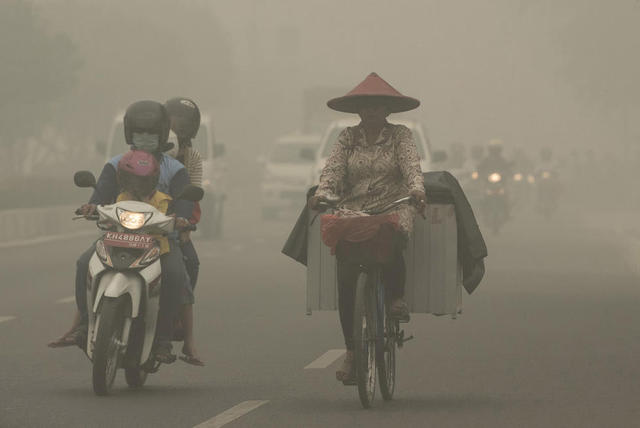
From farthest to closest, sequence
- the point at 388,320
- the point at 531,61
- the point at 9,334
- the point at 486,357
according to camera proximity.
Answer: the point at 531,61, the point at 9,334, the point at 486,357, the point at 388,320

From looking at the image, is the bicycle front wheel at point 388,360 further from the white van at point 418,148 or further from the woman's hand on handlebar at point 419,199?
the white van at point 418,148

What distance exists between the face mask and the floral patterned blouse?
3.55ft

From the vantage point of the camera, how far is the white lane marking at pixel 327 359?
1174 centimetres

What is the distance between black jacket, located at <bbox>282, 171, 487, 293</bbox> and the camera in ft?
32.8

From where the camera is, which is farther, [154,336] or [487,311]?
[487,311]

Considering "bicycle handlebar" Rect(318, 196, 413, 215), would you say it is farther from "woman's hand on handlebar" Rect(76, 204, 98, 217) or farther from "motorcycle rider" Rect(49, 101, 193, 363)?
"woman's hand on handlebar" Rect(76, 204, 98, 217)

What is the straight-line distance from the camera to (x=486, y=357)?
1235cm

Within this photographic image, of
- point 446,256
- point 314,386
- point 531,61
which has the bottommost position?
point 314,386

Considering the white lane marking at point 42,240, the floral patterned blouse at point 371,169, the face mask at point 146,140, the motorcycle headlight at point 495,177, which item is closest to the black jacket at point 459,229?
the floral patterned blouse at point 371,169

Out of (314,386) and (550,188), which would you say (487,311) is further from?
(550,188)

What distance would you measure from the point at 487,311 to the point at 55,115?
5467 centimetres

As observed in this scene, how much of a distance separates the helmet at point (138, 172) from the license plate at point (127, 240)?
1.32ft

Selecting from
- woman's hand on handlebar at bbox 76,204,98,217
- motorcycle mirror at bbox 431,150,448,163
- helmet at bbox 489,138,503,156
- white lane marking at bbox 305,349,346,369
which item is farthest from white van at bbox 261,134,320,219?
woman's hand on handlebar at bbox 76,204,98,217

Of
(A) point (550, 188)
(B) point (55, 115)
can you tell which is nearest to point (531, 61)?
(B) point (55, 115)
